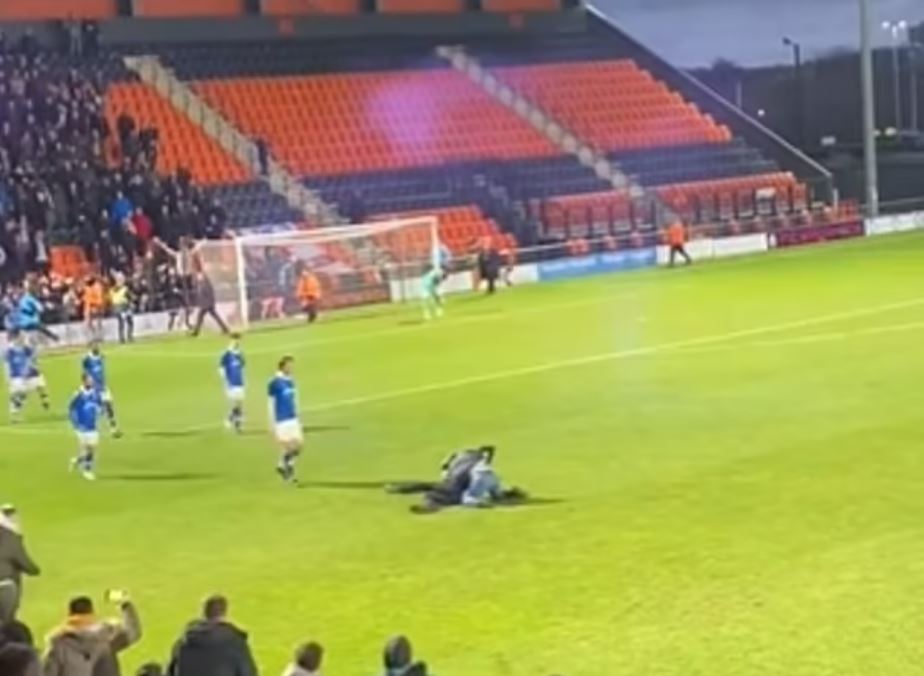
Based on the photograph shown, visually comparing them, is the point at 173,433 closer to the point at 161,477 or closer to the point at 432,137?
the point at 161,477

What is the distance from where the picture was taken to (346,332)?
41.2m

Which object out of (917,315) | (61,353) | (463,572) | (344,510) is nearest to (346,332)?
(61,353)

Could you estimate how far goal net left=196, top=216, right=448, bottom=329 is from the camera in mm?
44906

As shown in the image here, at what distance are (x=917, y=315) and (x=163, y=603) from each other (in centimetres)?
2387

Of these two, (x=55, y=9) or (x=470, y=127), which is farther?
(x=470, y=127)

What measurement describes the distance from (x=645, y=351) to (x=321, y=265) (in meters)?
14.9

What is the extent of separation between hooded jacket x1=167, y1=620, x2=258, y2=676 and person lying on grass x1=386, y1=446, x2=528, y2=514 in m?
9.24

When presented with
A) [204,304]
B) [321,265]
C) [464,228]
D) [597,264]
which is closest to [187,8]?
[464,228]

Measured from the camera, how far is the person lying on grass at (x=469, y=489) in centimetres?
2088

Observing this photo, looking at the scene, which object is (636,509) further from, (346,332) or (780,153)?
(780,153)

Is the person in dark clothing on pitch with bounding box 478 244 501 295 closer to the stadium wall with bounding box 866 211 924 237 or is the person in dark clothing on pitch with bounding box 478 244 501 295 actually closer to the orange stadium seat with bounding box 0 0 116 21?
the orange stadium seat with bounding box 0 0 116 21

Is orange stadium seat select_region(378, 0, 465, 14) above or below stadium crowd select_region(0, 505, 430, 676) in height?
above

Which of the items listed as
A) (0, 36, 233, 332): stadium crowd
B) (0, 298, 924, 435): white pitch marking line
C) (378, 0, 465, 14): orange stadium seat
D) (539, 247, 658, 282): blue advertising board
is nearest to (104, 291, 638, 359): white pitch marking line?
(0, 36, 233, 332): stadium crowd

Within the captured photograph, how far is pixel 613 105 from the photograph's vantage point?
64.2m
